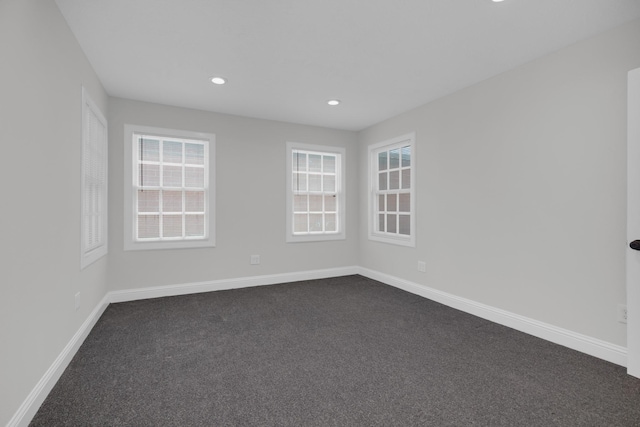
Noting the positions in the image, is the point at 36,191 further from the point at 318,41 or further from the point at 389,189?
the point at 389,189

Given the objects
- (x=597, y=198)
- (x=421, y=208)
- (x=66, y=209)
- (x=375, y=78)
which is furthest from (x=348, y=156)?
(x=66, y=209)

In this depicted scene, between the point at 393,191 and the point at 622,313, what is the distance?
281 cm

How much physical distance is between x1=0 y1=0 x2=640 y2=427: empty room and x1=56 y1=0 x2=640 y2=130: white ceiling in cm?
2

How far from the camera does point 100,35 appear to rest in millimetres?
2426

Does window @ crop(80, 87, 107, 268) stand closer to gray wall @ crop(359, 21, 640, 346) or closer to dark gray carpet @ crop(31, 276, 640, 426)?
dark gray carpet @ crop(31, 276, 640, 426)

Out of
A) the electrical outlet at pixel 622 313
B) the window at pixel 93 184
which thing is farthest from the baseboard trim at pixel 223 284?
the electrical outlet at pixel 622 313

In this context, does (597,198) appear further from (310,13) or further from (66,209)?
(66,209)

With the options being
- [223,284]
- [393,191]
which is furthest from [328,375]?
[393,191]

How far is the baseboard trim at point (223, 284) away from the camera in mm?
3807

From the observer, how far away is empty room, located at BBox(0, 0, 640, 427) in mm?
1761

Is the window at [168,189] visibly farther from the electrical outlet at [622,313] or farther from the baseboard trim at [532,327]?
the electrical outlet at [622,313]

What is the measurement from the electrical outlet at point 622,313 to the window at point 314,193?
346cm

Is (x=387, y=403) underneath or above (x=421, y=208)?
underneath

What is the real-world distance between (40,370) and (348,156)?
446 cm
